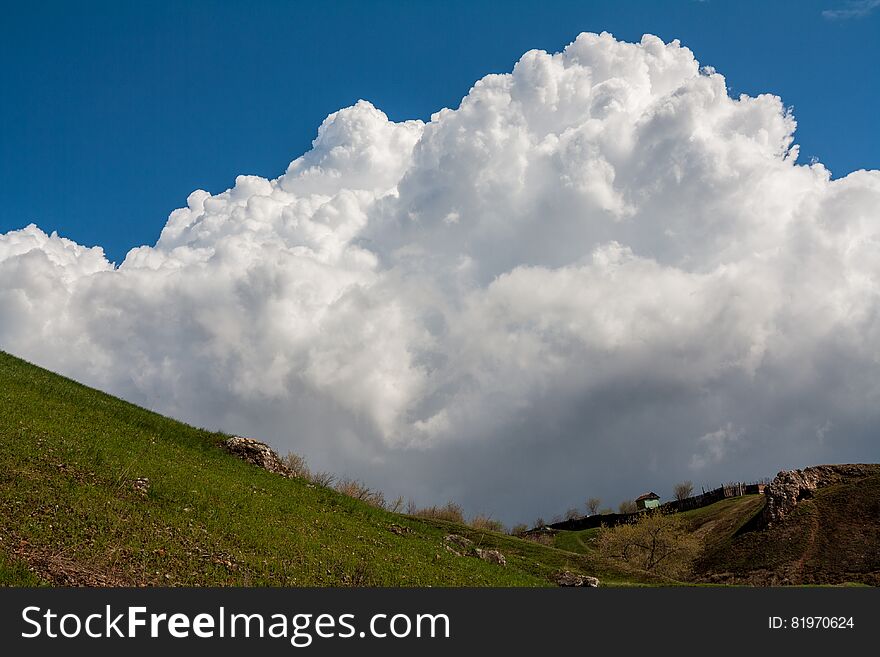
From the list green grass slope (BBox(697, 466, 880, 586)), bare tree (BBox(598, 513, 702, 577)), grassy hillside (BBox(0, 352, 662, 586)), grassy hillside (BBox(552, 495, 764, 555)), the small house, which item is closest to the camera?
grassy hillside (BBox(0, 352, 662, 586))

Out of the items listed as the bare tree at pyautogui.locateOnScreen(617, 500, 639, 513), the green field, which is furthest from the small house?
the green field

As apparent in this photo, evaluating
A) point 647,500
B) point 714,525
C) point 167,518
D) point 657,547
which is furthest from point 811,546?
point 647,500

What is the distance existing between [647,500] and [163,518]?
584ft

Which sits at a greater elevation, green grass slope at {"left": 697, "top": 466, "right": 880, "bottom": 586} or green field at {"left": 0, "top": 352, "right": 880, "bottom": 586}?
green field at {"left": 0, "top": 352, "right": 880, "bottom": 586}

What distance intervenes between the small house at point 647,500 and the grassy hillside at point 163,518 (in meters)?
147

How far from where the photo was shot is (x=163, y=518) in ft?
84.0

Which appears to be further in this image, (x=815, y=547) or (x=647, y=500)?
(x=647, y=500)

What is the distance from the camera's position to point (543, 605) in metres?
17.9

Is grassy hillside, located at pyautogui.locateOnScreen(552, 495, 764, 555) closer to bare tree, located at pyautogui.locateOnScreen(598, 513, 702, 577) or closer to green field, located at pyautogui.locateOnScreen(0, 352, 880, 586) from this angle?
bare tree, located at pyautogui.locateOnScreen(598, 513, 702, 577)

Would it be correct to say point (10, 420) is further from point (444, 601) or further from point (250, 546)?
point (444, 601)

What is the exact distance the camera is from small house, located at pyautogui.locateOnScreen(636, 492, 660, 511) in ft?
588

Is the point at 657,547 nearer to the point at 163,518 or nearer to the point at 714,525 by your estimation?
the point at 714,525

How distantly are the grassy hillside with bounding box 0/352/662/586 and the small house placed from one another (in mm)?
147074

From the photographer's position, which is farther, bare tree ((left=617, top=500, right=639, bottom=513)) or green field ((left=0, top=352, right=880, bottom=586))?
bare tree ((left=617, top=500, right=639, bottom=513))
